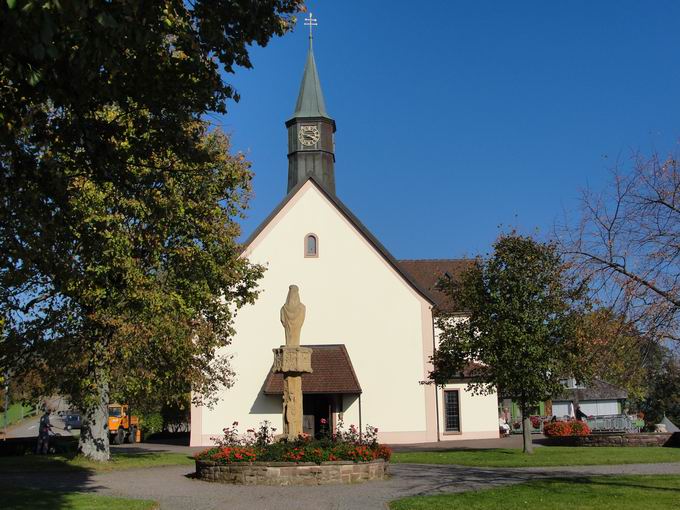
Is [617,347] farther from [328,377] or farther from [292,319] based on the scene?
[328,377]

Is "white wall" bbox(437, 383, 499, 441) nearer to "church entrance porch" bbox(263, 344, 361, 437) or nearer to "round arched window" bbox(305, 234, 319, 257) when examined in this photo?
"church entrance porch" bbox(263, 344, 361, 437)

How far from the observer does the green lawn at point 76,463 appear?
71.3ft

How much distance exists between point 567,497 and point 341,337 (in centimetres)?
2243

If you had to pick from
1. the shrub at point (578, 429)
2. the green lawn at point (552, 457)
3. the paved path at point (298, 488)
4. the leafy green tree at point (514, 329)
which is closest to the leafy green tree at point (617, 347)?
the paved path at point (298, 488)

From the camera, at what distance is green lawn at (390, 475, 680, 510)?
38.9 feet

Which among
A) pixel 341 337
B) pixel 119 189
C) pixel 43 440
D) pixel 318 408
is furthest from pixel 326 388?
pixel 119 189

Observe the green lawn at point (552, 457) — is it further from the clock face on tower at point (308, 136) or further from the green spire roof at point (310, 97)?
the green spire roof at point (310, 97)

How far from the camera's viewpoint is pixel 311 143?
130ft

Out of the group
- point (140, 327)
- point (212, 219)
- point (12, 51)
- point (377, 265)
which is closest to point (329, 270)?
point (377, 265)

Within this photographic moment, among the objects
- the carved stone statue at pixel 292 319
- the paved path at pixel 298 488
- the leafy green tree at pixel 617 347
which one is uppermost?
the carved stone statue at pixel 292 319

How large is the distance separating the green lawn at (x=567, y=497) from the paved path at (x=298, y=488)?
2.93 ft

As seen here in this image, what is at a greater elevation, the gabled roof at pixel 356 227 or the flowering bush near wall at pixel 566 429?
the gabled roof at pixel 356 227

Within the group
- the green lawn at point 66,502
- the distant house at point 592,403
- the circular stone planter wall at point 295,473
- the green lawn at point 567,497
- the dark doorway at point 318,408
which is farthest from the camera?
the distant house at point 592,403

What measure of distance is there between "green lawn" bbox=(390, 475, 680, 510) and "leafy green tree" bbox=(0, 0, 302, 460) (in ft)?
22.8
